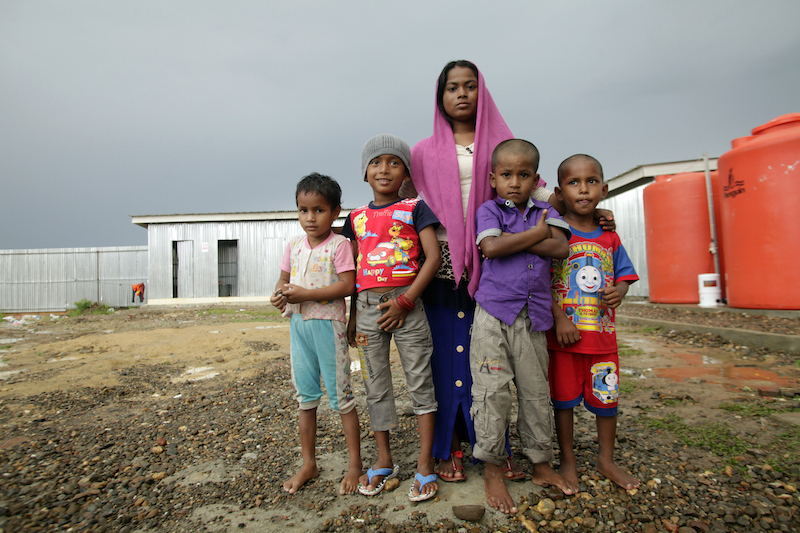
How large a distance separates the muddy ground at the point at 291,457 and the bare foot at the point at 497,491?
0.04 meters

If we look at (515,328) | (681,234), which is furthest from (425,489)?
(681,234)

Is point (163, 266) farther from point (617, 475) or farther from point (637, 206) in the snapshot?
point (617, 475)

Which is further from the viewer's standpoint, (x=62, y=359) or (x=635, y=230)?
(x=635, y=230)

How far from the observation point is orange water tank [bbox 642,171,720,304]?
741 cm

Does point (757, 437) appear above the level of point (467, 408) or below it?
below

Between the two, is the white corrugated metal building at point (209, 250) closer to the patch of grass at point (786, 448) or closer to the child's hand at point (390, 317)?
the child's hand at point (390, 317)

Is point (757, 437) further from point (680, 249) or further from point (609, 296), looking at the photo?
point (680, 249)

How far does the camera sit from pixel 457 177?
207cm

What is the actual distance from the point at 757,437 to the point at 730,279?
193 inches

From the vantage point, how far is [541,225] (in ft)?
5.90

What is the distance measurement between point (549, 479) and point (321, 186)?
5.70ft

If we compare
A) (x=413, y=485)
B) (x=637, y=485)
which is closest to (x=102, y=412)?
(x=413, y=485)

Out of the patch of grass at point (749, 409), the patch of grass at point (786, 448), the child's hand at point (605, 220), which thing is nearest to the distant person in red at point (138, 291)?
the child's hand at point (605, 220)

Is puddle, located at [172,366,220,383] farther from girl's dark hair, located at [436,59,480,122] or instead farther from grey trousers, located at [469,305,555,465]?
girl's dark hair, located at [436,59,480,122]
